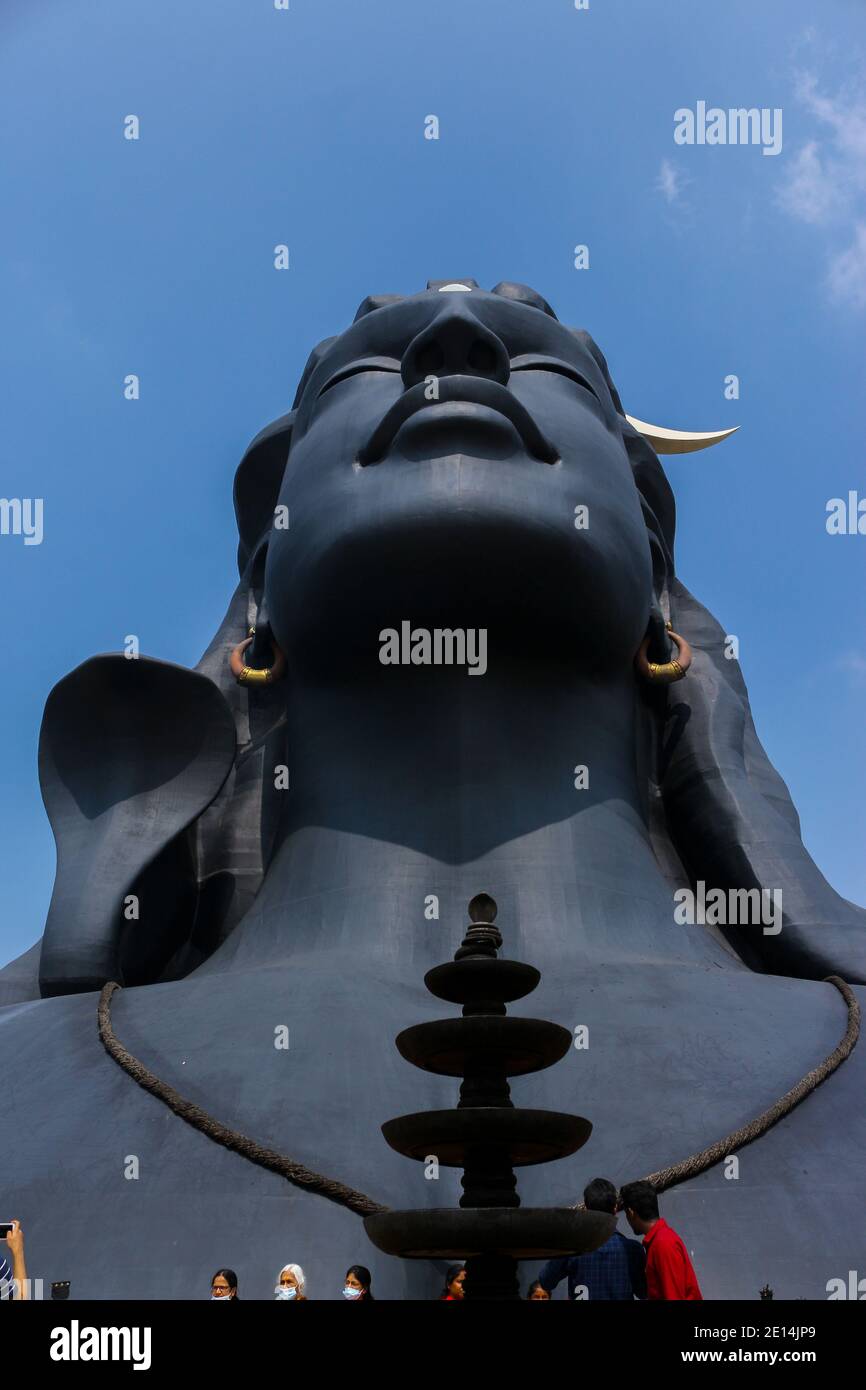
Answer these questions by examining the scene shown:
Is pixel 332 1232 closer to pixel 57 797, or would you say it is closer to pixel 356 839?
pixel 356 839

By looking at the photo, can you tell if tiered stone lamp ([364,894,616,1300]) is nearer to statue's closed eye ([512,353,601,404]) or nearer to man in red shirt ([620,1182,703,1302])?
man in red shirt ([620,1182,703,1302])

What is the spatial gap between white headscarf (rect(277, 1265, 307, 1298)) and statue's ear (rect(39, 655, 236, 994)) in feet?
12.9

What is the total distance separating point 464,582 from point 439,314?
2.14m

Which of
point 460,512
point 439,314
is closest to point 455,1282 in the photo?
point 460,512

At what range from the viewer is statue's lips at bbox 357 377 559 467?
851 centimetres

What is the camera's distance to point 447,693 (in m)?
8.51

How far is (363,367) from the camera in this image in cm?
948

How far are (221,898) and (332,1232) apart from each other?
14.9ft

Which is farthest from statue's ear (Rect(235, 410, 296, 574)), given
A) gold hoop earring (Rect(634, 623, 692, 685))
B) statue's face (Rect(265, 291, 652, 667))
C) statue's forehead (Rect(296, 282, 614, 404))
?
gold hoop earring (Rect(634, 623, 692, 685))

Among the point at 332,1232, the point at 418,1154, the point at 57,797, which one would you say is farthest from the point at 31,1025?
the point at 418,1154

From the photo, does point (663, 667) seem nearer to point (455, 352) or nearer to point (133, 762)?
point (455, 352)

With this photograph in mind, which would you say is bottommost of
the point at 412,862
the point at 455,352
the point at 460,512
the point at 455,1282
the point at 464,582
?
the point at 455,1282

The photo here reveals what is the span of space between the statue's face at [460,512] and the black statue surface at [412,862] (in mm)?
25
